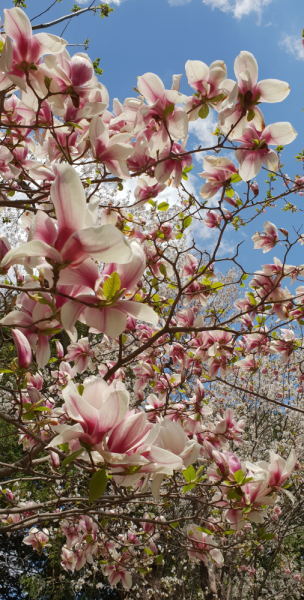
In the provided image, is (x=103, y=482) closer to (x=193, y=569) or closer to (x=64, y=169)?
(x=64, y=169)

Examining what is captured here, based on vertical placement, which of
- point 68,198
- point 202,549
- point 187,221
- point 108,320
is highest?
point 187,221

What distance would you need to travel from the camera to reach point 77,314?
64 centimetres

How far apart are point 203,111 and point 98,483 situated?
45.6 inches

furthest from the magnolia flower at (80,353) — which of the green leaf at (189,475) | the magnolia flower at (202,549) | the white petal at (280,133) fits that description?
the white petal at (280,133)

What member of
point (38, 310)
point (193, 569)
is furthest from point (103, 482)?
point (193, 569)

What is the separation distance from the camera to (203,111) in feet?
4.01

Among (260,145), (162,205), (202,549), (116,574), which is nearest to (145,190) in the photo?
(162,205)

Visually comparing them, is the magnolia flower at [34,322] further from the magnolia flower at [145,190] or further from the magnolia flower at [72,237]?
the magnolia flower at [145,190]

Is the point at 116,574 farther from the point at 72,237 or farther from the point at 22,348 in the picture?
the point at 72,237

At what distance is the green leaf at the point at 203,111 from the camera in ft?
4.00

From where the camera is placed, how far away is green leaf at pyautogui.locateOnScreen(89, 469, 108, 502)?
57cm

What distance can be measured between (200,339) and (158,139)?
1173 mm

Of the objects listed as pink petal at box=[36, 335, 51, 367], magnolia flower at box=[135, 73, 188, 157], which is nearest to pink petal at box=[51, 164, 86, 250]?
pink petal at box=[36, 335, 51, 367]

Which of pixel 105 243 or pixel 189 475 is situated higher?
pixel 105 243
